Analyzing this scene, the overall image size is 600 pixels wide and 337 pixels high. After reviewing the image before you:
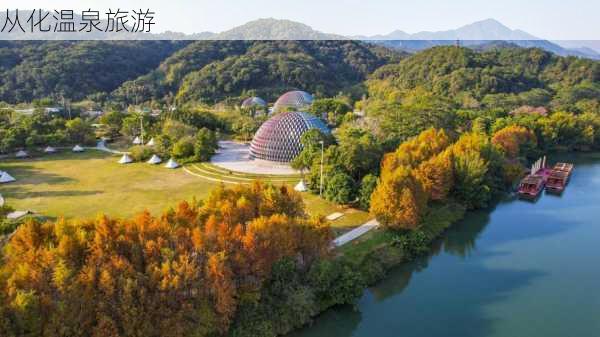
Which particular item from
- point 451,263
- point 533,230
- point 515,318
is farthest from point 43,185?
point 533,230

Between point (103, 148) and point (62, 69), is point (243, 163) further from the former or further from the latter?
point (62, 69)

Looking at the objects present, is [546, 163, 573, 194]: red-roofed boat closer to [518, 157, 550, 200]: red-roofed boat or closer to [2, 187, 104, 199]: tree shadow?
[518, 157, 550, 200]: red-roofed boat

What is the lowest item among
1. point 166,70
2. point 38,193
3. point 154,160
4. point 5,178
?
point 38,193

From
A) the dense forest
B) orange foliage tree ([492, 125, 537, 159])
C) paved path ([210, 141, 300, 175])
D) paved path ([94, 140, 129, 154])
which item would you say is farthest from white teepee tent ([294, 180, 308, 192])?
the dense forest

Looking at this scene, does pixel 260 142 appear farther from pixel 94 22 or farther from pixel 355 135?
pixel 94 22

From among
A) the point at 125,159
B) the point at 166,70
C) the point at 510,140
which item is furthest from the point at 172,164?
the point at 166,70

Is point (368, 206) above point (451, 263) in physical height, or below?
above

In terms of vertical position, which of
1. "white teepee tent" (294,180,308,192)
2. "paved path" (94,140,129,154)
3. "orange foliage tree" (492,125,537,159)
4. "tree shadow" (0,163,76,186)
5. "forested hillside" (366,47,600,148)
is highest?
"forested hillside" (366,47,600,148)
